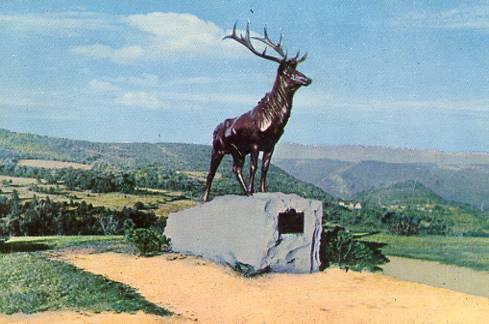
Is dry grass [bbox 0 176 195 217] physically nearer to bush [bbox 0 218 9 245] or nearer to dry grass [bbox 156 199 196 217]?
dry grass [bbox 156 199 196 217]

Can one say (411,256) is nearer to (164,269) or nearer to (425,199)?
(425,199)

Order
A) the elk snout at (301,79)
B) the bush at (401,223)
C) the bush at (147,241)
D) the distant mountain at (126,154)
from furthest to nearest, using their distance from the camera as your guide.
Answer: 1. the distant mountain at (126,154)
2. the bush at (401,223)
3. the bush at (147,241)
4. the elk snout at (301,79)

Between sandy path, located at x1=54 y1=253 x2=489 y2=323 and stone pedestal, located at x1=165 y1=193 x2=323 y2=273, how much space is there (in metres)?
0.24

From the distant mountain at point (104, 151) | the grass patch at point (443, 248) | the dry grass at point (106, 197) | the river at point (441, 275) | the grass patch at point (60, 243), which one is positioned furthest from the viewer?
the distant mountain at point (104, 151)

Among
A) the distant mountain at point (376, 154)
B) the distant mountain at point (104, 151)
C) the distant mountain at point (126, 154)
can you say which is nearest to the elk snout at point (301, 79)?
the distant mountain at point (126, 154)

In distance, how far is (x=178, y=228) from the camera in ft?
40.7

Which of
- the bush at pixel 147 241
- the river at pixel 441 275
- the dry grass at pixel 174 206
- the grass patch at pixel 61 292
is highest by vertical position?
the dry grass at pixel 174 206

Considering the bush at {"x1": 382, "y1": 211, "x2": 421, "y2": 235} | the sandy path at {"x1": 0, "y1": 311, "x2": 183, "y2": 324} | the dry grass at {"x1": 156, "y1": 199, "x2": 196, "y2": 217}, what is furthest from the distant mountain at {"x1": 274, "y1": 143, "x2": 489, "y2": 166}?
the sandy path at {"x1": 0, "y1": 311, "x2": 183, "y2": 324}

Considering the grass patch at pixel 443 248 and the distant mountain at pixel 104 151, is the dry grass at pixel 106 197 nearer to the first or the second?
the distant mountain at pixel 104 151

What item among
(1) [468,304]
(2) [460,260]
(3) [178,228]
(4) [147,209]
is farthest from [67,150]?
(1) [468,304]

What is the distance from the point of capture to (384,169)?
18.8 meters

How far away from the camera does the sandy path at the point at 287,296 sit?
890 centimetres

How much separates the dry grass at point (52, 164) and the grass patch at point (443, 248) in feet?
26.6

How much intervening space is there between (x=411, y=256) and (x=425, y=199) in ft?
10.9
